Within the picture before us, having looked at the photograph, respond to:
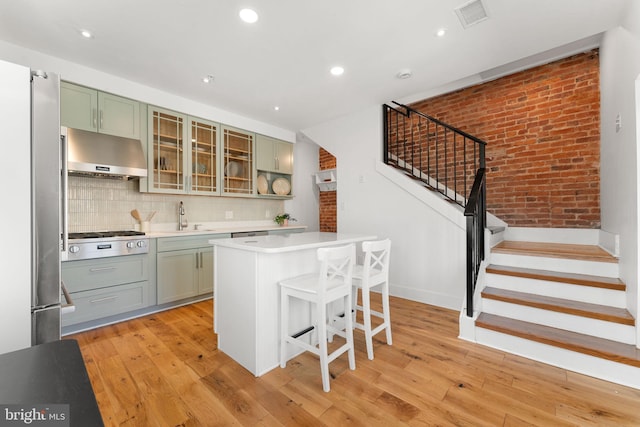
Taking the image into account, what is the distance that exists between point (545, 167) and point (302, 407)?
381 cm

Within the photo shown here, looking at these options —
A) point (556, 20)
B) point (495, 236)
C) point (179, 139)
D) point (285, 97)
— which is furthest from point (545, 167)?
point (179, 139)

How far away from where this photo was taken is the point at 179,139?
3.64 metres

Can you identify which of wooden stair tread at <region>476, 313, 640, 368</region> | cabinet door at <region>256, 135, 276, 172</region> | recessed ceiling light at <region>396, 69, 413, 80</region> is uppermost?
recessed ceiling light at <region>396, 69, 413, 80</region>

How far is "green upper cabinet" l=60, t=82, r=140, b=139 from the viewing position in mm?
2758

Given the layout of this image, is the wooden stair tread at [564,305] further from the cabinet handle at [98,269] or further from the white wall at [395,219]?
the cabinet handle at [98,269]

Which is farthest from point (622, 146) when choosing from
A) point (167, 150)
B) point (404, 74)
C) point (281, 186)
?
point (167, 150)

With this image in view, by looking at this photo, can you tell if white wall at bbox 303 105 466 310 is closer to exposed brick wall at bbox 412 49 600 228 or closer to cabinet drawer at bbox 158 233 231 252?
exposed brick wall at bbox 412 49 600 228

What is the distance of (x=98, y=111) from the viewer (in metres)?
2.95

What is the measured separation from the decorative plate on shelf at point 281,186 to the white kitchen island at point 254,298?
2.78 metres

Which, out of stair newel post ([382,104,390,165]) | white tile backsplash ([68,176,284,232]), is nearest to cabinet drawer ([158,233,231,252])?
white tile backsplash ([68,176,284,232])

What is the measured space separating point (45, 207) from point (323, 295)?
139 cm

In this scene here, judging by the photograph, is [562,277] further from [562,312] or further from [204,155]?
[204,155]

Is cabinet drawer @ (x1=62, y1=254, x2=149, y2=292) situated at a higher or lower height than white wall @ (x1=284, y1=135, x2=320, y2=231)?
lower

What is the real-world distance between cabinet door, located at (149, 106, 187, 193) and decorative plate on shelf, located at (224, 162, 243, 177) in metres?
0.68
